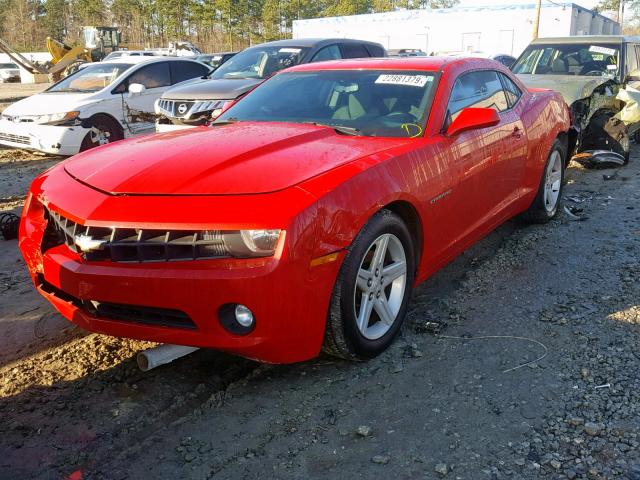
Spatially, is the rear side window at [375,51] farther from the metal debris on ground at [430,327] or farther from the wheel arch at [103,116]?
the metal debris on ground at [430,327]

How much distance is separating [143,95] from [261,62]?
2.19m

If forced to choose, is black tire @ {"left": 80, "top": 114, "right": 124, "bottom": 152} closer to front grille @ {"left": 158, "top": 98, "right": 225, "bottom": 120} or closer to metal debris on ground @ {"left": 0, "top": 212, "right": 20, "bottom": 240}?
front grille @ {"left": 158, "top": 98, "right": 225, "bottom": 120}

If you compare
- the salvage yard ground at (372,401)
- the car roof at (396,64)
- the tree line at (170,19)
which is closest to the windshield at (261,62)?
the car roof at (396,64)

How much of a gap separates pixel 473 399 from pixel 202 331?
1.28m

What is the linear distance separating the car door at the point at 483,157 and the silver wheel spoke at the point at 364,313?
3.38ft

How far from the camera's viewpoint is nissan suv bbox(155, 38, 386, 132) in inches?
331

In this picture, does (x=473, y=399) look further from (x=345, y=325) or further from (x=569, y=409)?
(x=345, y=325)

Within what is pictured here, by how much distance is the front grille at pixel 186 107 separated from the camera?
8367 mm

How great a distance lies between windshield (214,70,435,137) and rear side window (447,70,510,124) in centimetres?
21

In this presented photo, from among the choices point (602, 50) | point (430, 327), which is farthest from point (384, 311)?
point (602, 50)

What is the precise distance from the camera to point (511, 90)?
197 inches

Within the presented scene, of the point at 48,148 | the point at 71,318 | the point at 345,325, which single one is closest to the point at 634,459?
the point at 345,325

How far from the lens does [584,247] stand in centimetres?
504

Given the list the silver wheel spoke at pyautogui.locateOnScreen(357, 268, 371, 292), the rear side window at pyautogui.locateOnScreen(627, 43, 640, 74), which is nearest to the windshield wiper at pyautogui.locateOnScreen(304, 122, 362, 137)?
the silver wheel spoke at pyautogui.locateOnScreen(357, 268, 371, 292)
